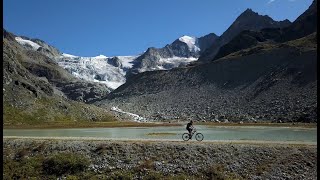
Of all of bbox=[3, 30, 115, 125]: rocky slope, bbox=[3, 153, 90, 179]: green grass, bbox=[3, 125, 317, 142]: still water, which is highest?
bbox=[3, 30, 115, 125]: rocky slope

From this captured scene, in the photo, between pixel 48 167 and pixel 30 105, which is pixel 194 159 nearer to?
pixel 48 167

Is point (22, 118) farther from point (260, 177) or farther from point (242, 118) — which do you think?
point (260, 177)

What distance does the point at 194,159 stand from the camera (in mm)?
42875

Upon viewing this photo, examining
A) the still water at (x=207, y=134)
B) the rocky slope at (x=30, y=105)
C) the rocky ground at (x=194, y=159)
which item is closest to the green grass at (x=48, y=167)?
the rocky ground at (x=194, y=159)

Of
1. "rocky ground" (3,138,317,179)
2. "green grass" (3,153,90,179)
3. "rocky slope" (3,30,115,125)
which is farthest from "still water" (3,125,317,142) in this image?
"rocky slope" (3,30,115,125)

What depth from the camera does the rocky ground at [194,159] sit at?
40.8 meters

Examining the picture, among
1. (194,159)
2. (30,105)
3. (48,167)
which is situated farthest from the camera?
(30,105)

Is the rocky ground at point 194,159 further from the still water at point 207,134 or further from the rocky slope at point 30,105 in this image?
the rocky slope at point 30,105

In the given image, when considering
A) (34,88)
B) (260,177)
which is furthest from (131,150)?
(34,88)

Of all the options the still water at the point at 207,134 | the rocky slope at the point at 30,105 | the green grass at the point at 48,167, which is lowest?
the green grass at the point at 48,167

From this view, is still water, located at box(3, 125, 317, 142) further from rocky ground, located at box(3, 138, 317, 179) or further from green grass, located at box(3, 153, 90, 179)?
green grass, located at box(3, 153, 90, 179)

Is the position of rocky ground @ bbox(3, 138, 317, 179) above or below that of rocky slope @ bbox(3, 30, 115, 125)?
below

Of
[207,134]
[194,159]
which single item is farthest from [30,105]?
[194,159]

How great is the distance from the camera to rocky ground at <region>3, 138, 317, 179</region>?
40.8 metres
